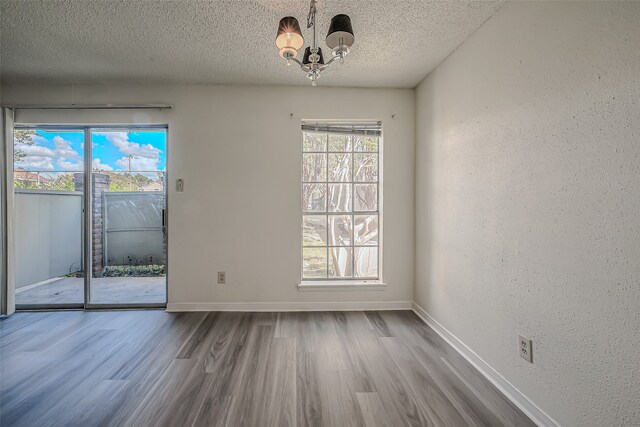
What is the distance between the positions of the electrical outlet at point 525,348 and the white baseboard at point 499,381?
0.23 meters

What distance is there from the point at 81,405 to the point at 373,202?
2929 mm

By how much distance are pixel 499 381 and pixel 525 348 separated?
1.19 feet

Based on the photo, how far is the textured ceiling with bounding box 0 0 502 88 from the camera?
1.73 m

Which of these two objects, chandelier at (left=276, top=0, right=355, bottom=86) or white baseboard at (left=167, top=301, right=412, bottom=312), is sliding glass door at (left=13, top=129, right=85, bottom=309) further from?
chandelier at (left=276, top=0, right=355, bottom=86)

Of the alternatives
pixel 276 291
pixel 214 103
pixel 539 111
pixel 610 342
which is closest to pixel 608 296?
pixel 610 342

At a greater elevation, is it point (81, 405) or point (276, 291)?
point (276, 291)

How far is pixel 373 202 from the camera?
3.08 meters

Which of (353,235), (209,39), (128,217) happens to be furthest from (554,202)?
(128,217)

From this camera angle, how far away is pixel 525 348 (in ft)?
4.91

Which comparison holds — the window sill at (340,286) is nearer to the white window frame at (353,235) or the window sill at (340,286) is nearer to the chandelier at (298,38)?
the white window frame at (353,235)

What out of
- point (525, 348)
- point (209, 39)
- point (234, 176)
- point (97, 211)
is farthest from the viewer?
point (97, 211)

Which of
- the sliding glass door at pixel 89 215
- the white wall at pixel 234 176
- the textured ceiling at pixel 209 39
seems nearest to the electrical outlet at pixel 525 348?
the white wall at pixel 234 176

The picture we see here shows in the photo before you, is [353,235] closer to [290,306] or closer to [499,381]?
[290,306]

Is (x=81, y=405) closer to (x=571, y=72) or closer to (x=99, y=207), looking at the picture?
(x=99, y=207)
